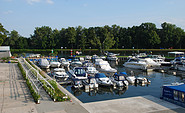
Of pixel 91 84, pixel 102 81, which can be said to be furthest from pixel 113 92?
pixel 91 84

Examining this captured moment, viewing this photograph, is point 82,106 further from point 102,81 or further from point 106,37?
point 106,37

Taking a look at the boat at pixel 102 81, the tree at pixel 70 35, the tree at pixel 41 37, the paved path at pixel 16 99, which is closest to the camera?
the paved path at pixel 16 99

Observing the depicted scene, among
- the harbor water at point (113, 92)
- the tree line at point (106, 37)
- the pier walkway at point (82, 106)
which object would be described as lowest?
the harbor water at point (113, 92)

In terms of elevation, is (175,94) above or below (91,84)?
above

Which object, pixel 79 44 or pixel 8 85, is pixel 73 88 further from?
pixel 79 44

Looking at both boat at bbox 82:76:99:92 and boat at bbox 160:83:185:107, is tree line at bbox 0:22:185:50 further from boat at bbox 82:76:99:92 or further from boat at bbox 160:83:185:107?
boat at bbox 160:83:185:107

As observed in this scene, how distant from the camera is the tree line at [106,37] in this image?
4953 inches

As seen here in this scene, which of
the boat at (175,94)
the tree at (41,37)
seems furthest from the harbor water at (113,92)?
the tree at (41,37)

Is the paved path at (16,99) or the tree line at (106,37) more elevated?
the tree line at (106,37)

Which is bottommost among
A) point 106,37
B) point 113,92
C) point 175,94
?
point 113,92

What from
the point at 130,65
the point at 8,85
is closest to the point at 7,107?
the point at 8,85

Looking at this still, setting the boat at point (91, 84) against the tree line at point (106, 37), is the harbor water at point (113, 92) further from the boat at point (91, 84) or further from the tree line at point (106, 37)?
the tree line at point (106, 37)

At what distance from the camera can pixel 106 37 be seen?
12625 cm

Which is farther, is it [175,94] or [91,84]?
[91,84]
